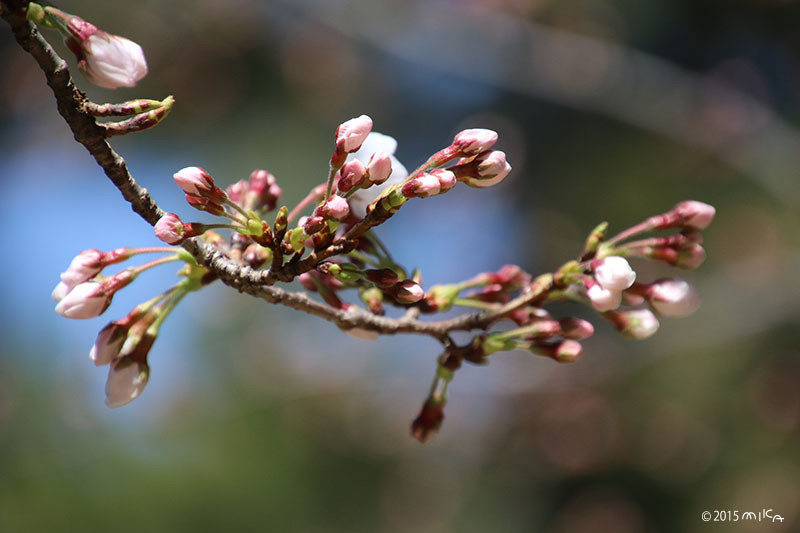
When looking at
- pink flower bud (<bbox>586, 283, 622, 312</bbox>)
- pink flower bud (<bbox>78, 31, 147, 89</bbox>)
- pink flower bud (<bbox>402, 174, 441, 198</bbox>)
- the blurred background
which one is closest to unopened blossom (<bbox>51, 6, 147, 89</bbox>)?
pink flower bud (<bbox>78, 31, 147, 89</bbox>)

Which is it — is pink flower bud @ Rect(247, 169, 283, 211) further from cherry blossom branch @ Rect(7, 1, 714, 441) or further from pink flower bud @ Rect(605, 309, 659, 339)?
pink flower bud @ Rect(605, 309, 659, 339)

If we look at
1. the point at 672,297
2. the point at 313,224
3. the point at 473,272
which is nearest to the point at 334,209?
the point at 313,224

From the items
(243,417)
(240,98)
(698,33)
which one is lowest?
(243,417)

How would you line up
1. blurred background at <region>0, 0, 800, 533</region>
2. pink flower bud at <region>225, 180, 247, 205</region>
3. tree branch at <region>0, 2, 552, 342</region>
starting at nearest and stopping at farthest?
tree branch at <region>0, 2, 552, 342</region> < pink flower bud at <region>225, 180, 247, 205</region> < blurred background at <region>0, 0, 800, 533</region>

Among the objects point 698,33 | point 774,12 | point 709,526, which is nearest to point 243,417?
point 709,526

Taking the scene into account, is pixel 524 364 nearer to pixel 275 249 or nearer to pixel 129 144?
pixel 129 144

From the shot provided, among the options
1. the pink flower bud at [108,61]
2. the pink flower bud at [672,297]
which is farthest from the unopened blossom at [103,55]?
the pink flower bud at [672,297]

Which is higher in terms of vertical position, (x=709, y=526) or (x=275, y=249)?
(x=709, y=526)
